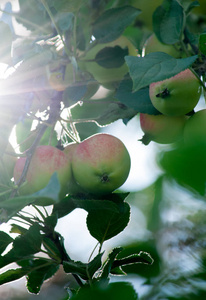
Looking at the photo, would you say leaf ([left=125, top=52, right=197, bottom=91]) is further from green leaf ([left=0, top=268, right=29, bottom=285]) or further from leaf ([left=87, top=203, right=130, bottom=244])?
green leaf ([left=0, top=268, right=29, bottom=285])

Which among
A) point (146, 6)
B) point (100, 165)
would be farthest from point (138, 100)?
point (146, 6)

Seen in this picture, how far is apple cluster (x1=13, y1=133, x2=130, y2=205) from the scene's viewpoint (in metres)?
1.07

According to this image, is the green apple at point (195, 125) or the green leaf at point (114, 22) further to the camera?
the green leaf at point (114, 22)

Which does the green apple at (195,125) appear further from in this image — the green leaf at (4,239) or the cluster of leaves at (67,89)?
the green leaf at (4,239)

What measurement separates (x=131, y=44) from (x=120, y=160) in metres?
0.57

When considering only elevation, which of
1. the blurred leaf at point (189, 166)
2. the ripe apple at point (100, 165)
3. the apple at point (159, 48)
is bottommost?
the ripe apple at point (100, 165)

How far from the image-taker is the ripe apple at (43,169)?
1.06m

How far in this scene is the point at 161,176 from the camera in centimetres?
45

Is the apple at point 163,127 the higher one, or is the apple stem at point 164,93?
the apple stem at point 164,93

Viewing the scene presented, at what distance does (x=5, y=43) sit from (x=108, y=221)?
57 centimetres

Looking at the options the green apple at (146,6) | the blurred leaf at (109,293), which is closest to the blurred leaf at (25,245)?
the blurred leaf at (109,293)

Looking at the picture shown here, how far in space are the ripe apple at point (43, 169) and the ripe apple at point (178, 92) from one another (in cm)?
31

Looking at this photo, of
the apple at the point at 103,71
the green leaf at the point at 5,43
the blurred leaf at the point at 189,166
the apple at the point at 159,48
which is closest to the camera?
the blurred leaf at the point at 189,166

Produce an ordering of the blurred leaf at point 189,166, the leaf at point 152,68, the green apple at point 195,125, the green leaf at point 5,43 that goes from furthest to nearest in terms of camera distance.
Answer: the green leaf at point 5,43 < the green apple at point 195,125 < the leaf at point 152,68 < the blurred leaf at point 189,166
